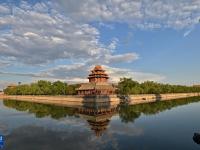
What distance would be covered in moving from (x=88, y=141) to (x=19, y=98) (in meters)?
94.2

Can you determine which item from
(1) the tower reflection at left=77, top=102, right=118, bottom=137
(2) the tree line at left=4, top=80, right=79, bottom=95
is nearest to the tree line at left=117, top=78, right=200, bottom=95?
(2) the tree line at left=4, top=80, right=79, bottom=95

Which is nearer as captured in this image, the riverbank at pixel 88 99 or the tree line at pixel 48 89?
the riverbank at pixel 88 99

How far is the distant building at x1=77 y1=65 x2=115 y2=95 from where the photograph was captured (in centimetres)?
8450

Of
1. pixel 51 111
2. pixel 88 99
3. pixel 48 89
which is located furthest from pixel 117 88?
pixel 51 111

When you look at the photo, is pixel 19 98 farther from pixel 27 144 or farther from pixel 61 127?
pixel 27 144

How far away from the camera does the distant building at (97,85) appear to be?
277 feet

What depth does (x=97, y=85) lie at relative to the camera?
286 feet

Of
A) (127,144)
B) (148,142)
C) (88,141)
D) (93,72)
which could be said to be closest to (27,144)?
(88,141)

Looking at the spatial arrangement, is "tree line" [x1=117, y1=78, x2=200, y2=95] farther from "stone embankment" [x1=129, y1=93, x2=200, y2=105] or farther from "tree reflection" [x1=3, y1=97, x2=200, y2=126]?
"tree reflection" [x1=3, y1=97, x2=200, y2=126]

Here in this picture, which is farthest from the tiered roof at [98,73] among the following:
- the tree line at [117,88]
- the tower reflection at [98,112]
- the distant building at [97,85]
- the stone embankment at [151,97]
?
the tower reflection at [98,112]

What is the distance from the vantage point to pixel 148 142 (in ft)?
86.6

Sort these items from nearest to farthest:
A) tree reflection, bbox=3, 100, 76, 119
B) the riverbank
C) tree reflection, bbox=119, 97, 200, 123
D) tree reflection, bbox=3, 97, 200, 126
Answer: tree reflection, bbox=119, 97, 200, 123
tree reflection, bbox=3, 97, 200, 126
tree reflection, bbox=3, 100, 76, 119
the riverbank

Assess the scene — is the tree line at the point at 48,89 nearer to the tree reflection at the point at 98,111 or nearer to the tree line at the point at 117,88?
the tree line at the point at 117,88

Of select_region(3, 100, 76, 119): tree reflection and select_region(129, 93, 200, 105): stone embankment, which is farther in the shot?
select_region(129, 93, 200, 105): stone embankment
